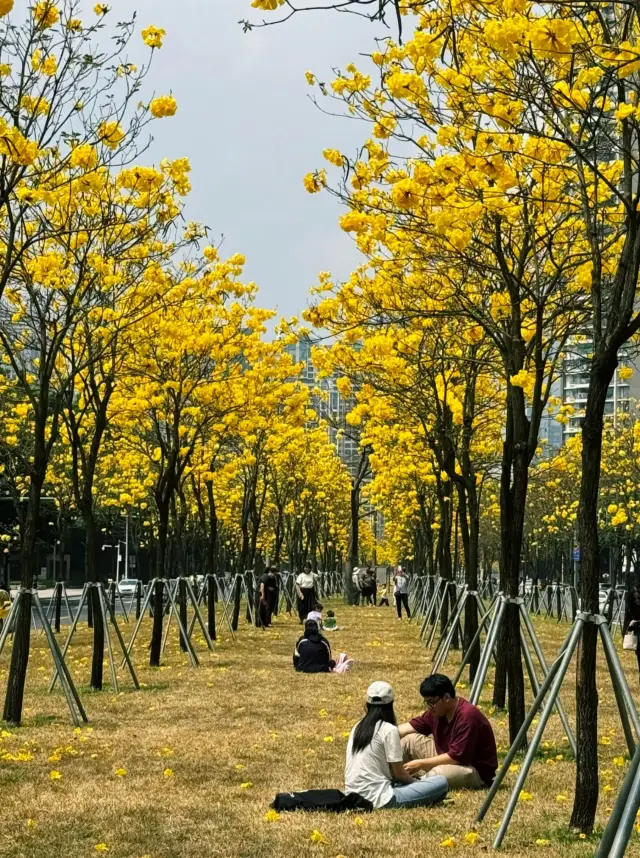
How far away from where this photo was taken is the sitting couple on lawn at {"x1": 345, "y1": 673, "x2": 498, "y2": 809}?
7.41m

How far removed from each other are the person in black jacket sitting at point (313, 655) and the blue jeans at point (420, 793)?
7.94m

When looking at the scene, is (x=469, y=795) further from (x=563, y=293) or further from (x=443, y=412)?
(x=443, y=412)

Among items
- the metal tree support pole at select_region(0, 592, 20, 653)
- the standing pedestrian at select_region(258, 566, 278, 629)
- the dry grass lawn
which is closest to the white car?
the standing pedestrian at select_region(258, 566, 278, 629)

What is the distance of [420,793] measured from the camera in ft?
24.4

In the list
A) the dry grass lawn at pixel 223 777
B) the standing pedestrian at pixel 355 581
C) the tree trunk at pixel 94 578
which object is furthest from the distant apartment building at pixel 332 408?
the dry grass lawn at pixel 223 777

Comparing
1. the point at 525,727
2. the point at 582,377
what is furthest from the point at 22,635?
the point at 582,377

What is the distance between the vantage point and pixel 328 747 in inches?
373

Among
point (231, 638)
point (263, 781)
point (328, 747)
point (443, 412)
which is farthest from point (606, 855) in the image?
point (231, 638)

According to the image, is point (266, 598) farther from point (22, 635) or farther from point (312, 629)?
point (22, 635)

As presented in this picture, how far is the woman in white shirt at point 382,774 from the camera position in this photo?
7367 millimetres

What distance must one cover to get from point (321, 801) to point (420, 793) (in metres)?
0.71

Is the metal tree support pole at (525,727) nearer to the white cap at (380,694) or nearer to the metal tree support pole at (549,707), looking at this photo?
the metal tree support pole at (549,707)

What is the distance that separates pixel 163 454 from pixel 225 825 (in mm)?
10699

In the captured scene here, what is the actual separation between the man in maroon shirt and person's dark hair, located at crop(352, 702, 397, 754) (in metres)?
0.33
